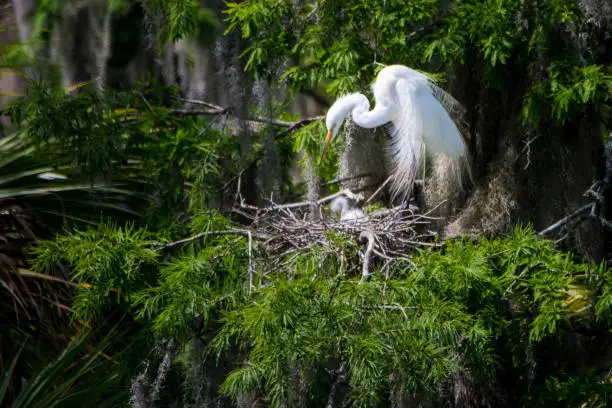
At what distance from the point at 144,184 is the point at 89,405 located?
1.43 m

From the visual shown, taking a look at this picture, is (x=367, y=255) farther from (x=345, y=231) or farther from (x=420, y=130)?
(x=420, y=130)

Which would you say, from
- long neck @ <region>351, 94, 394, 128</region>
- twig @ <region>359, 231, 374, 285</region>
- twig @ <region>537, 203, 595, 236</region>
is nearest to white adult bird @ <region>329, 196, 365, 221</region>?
twig @ <region>359, 231, 374, 285</region>

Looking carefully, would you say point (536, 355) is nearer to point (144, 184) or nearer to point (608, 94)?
point (608, 94)

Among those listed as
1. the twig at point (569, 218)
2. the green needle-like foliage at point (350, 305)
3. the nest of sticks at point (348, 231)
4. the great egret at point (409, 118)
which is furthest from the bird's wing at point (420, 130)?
the green needle-like foliage at point (350, 305)

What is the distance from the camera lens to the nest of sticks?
14.1ft

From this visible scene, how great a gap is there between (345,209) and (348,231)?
56 cm

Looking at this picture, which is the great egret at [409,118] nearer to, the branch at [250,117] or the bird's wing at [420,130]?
the bird's wing at [420,130]

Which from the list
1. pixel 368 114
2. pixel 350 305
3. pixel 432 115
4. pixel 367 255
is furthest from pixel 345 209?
pixel 350 305

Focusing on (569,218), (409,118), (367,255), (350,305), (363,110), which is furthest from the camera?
(409,118)

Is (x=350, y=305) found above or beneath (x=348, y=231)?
beneath

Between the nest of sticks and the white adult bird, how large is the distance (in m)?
0.07

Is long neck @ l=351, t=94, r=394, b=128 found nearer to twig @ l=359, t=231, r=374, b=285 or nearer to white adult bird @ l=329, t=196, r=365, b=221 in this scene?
white adult bird @ l=329, t=196, r=365, b=221

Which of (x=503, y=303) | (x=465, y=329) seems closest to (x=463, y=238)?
(x=503, y=303)

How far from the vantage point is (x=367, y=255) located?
161 inches
